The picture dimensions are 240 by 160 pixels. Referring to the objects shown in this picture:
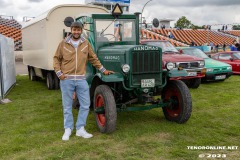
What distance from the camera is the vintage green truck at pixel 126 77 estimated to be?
5.64 meters

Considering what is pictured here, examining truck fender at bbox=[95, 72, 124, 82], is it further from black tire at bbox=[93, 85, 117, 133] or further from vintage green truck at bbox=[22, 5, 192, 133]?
black tire at bbox=[93, 85, 117, 133]

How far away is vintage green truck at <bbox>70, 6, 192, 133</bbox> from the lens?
18.5 feet

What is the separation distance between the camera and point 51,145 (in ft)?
16.7

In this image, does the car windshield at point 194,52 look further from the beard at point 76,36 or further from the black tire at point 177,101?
the beard at point 76,36

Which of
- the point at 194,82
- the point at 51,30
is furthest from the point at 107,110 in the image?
the point at 194,82

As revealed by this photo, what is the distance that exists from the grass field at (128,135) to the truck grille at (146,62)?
118cm

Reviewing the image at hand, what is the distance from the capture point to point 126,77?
5727mm

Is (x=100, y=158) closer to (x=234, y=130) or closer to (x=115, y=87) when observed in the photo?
(x=115, y=87)

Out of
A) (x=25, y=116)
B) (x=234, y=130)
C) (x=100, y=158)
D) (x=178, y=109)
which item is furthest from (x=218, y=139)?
(x=25, y=116)

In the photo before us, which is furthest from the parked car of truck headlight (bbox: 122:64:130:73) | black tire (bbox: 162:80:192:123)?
truck headlight (bbox: 122:64:130:73)

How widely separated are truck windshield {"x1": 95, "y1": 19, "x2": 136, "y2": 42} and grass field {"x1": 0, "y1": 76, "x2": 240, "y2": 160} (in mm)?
1826

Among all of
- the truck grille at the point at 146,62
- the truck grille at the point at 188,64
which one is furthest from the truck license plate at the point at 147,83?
the truck grille at the point at 188,64

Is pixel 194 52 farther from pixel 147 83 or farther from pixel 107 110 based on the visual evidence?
pixel 107 110

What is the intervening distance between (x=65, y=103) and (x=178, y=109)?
2421 millimetres
